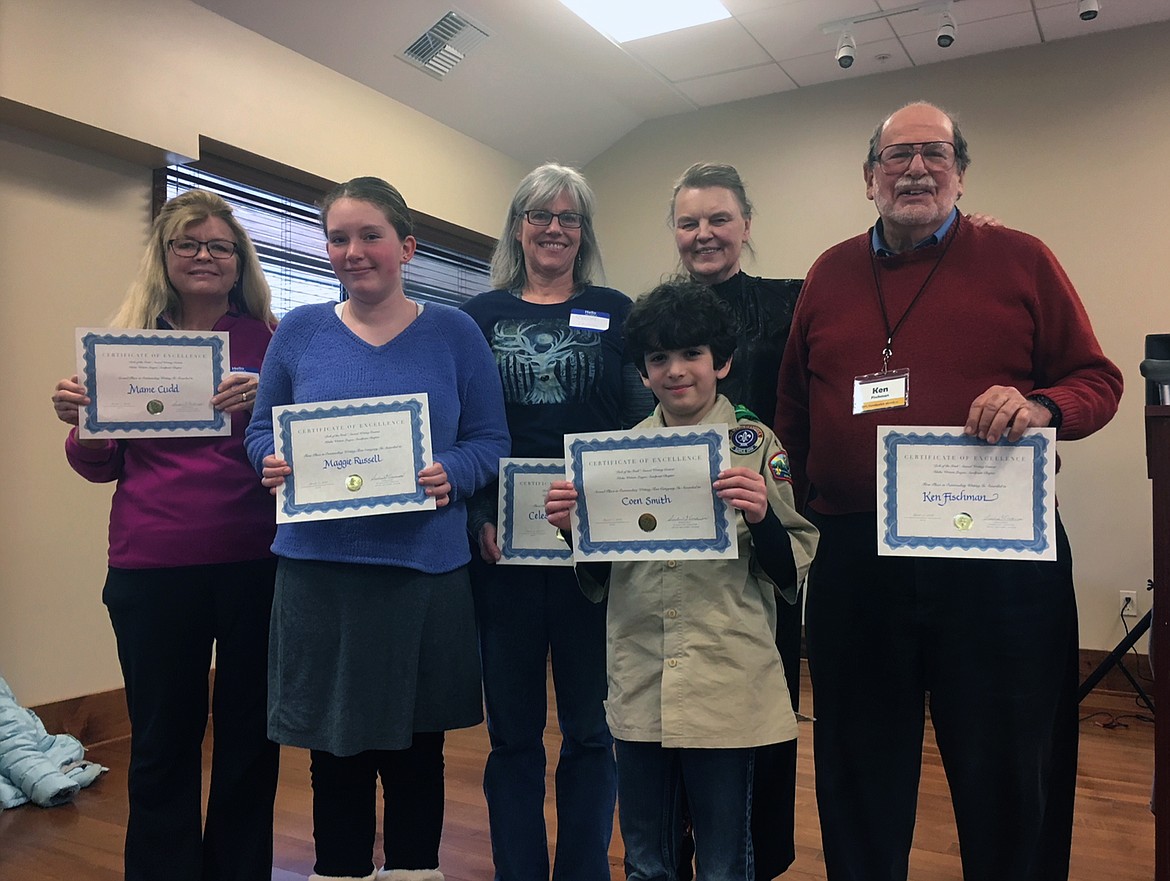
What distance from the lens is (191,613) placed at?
1.81 m

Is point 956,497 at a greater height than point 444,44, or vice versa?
point 444,44

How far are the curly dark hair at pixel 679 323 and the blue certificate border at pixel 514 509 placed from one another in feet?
1.07

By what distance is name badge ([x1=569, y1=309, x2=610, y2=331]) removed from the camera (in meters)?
1.94

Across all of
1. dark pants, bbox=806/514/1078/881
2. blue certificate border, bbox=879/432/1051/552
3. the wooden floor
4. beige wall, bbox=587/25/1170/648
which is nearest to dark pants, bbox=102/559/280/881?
the wooden floor

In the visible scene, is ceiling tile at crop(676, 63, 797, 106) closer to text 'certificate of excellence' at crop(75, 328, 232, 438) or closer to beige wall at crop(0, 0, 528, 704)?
beige wall at crop(0, 0, 528, 704)

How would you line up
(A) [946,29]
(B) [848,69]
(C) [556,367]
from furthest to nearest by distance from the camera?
1. (B) [848,69]
2. (A) [946,29]
3. (C) [556,367]

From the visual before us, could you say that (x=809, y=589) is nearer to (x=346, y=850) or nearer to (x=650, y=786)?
(x=650, y=786)

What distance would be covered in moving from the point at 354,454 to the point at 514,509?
1.21ft

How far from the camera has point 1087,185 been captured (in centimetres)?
455

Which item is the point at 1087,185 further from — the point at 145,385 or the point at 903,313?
the point at 145,385

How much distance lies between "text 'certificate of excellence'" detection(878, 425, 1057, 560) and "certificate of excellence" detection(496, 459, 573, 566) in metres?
0.64

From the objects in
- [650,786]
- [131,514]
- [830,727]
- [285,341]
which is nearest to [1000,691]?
[830,727]

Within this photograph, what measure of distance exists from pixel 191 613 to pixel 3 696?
185 centimetres

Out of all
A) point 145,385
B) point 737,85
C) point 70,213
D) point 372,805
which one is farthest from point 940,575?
point 737,85
